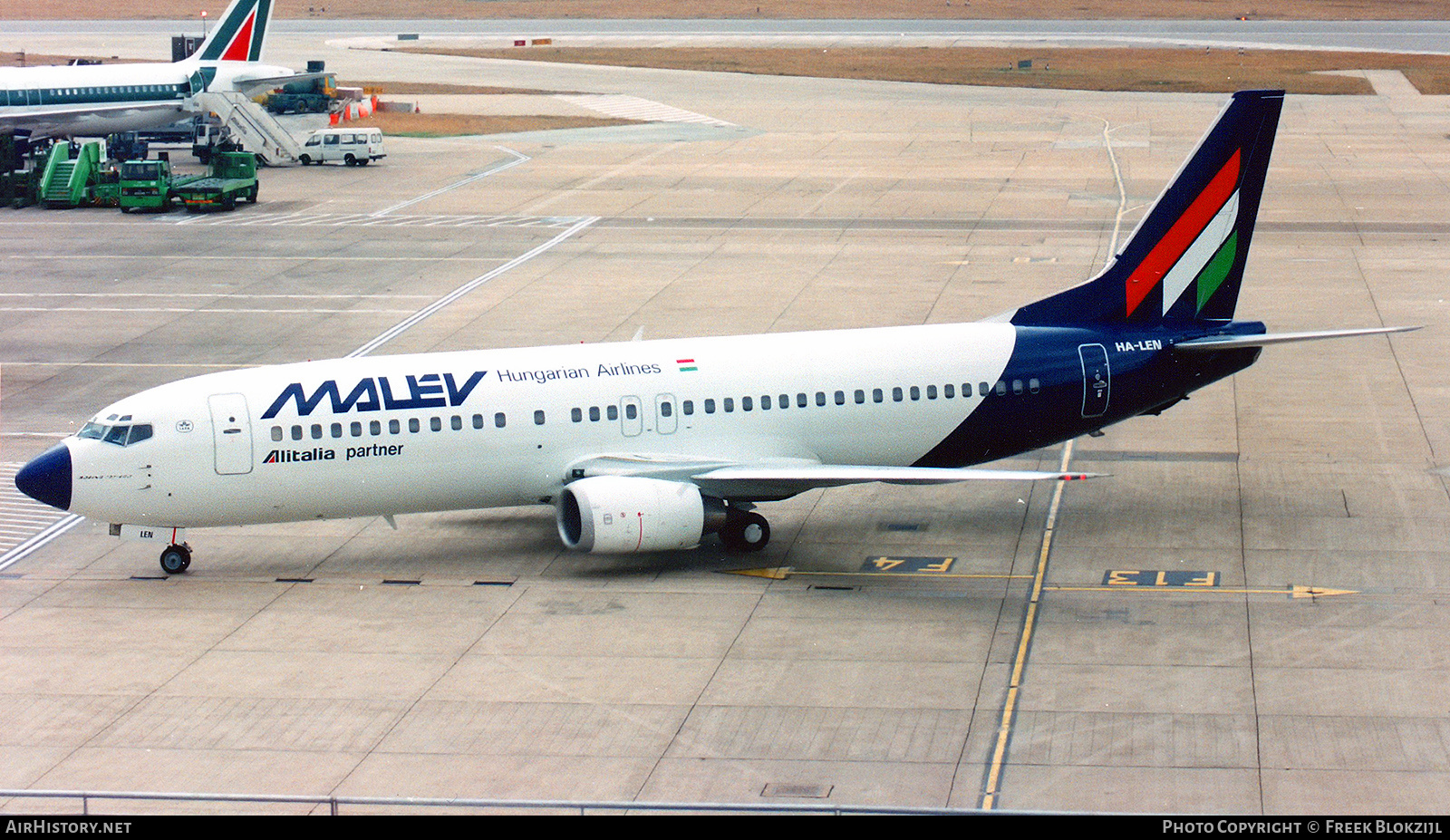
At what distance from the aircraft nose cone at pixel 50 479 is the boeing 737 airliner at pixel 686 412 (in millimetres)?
34

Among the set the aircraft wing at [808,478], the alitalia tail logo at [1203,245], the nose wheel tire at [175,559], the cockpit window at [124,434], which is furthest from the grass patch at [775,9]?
the cockpit window at [124,434]

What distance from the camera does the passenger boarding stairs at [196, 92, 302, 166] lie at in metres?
86.4

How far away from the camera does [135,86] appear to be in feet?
286

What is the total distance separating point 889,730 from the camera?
77.3 feet

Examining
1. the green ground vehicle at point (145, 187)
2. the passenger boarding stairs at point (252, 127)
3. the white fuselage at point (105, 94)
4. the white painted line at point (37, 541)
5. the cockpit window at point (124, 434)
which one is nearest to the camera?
the cockpit window at point (124, 434)

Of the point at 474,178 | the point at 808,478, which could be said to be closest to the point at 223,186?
the point at 474,178

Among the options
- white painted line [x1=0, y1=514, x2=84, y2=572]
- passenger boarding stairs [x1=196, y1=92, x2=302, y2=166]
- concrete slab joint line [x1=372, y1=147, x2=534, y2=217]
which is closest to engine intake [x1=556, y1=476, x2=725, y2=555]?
white painted line [x1=0, y1=514, x2=84, y2=572]

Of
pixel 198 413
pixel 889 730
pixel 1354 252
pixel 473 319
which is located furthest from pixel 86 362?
pixel 1354 252

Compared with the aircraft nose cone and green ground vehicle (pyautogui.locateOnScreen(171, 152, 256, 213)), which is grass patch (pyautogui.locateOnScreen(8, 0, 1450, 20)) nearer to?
green ground vehicle (pyautogui.locateOnScreen(171, 152, 256, 213))

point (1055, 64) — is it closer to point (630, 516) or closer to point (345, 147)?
point (345, 147)

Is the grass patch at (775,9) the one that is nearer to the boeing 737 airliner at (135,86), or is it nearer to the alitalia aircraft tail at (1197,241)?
the boeing 737 airliner at (135,86)

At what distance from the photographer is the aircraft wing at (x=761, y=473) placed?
2972 cm

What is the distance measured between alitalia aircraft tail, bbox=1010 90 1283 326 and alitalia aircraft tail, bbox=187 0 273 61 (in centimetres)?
6627

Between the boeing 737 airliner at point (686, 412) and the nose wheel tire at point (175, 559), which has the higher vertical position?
the boeing 737 airliner at point (686, 412)
